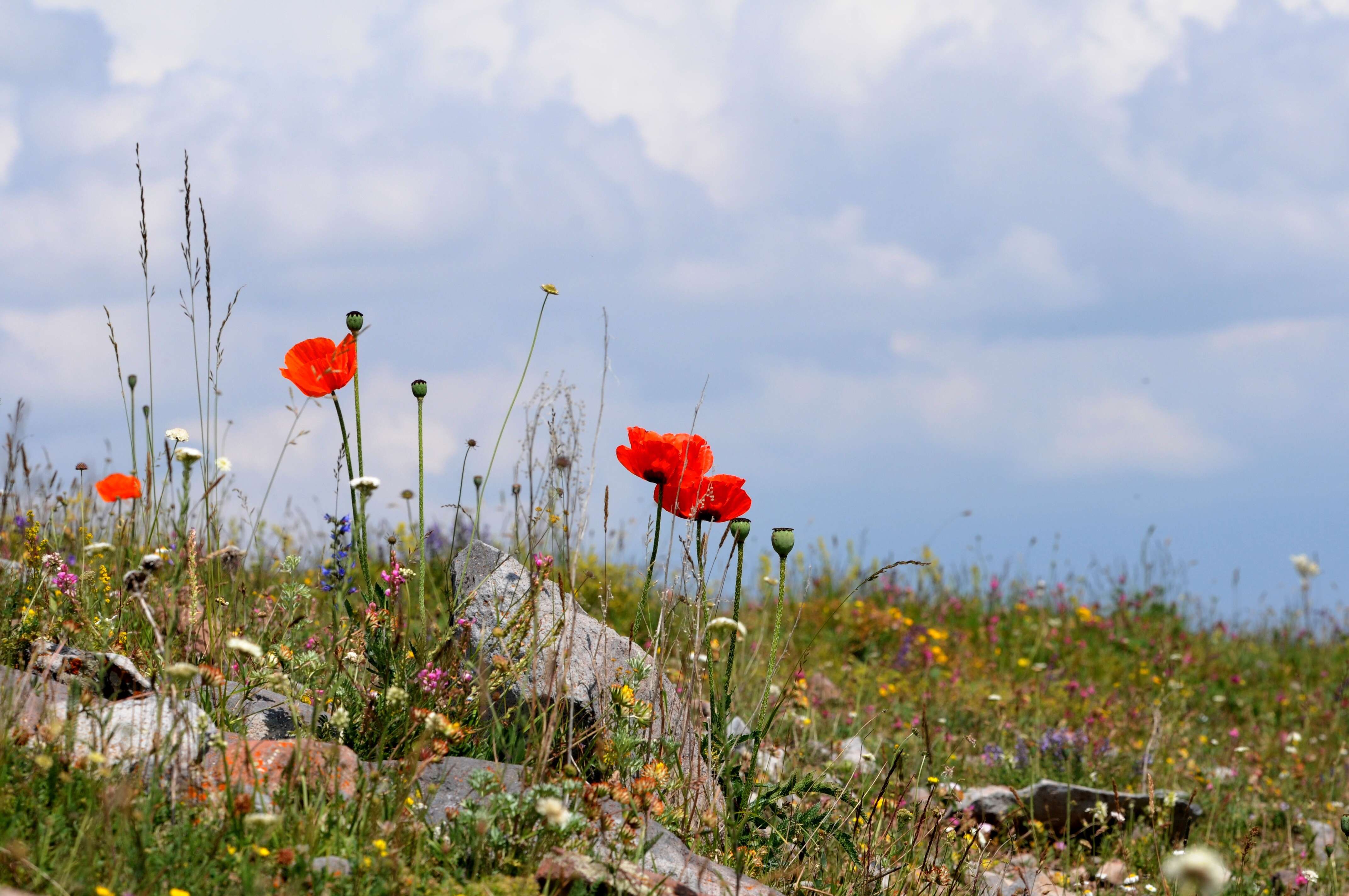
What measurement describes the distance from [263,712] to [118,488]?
135 centimetres

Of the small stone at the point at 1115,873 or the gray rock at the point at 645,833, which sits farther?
the small stone at the point at 1115,873

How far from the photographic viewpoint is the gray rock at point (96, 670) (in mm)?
3084

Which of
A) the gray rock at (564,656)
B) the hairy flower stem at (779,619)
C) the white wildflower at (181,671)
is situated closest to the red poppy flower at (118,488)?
the gray rock at (564,656)

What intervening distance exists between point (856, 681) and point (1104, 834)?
250 cm

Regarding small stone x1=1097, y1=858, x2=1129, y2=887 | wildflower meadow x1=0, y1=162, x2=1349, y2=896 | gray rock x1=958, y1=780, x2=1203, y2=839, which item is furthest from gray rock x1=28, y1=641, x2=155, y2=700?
small stone x1=1097, y1=858, x2=1129, y2=887

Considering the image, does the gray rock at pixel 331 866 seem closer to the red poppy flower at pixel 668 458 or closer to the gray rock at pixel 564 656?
the gray rock at pixel 564 656

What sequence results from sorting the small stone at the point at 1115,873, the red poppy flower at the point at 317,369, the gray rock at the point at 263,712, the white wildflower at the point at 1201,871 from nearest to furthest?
1. the white wildflower at the point at 1201,871
2. the gray rock at the point at 263,712
3. the red poppy flower at the point at 317,369
4. the small stone at the point at 1115,873

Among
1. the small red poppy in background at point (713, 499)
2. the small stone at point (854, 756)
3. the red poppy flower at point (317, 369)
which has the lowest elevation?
the small stone at point (854, 756)

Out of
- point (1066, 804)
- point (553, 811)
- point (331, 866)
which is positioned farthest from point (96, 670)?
point (1066, 804)

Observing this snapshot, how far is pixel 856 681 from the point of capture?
24.9ft

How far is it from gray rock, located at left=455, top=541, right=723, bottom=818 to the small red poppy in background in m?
0.46

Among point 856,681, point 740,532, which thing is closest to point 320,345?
point 740,532

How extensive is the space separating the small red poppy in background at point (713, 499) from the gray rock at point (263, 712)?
1294mm

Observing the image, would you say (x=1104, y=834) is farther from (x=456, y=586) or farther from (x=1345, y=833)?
(x=456, y=586)
